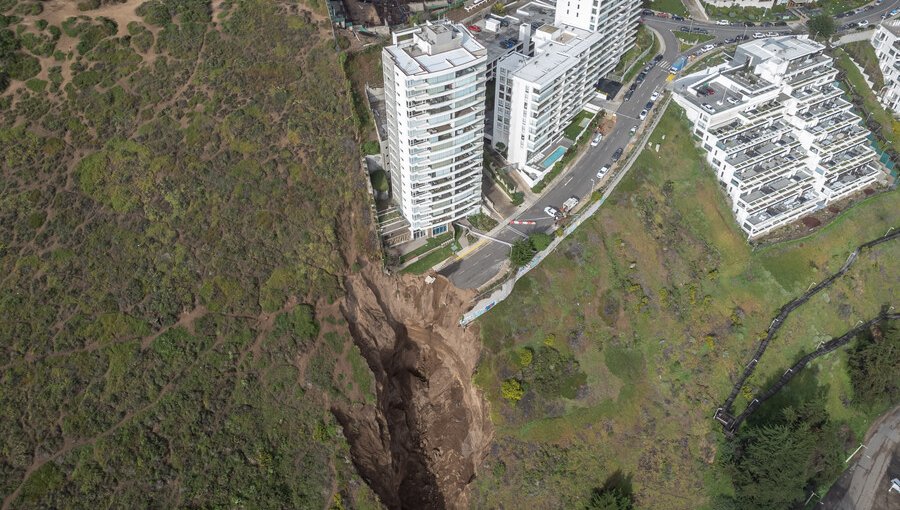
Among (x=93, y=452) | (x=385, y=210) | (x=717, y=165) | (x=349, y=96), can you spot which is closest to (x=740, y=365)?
(x=717, y=165)

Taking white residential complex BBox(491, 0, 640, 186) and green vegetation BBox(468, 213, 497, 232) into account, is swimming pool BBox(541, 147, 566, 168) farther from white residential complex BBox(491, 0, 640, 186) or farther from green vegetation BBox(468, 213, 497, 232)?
green vegetation BBox(468, 213, 497, 232)

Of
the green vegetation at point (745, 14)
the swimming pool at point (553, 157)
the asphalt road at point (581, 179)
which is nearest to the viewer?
the asphalt road at point (581, 179)

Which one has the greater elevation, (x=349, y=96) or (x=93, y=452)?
(x=349, y=96)

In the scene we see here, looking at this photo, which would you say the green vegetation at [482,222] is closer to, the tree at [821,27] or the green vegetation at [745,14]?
the green vegetation at [745,14]

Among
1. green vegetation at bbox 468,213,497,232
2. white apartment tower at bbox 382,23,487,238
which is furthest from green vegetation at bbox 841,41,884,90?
white apartment tower at bbox 382,23,487,238

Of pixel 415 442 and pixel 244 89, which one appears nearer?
pixel 415 442

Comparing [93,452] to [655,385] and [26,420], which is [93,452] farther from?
[655,385]

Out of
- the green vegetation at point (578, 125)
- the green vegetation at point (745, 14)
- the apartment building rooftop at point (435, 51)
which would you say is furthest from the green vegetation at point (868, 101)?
the apartment building rooftop at point (435, 51)

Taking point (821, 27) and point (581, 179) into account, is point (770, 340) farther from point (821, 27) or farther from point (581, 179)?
point (821, 27)
